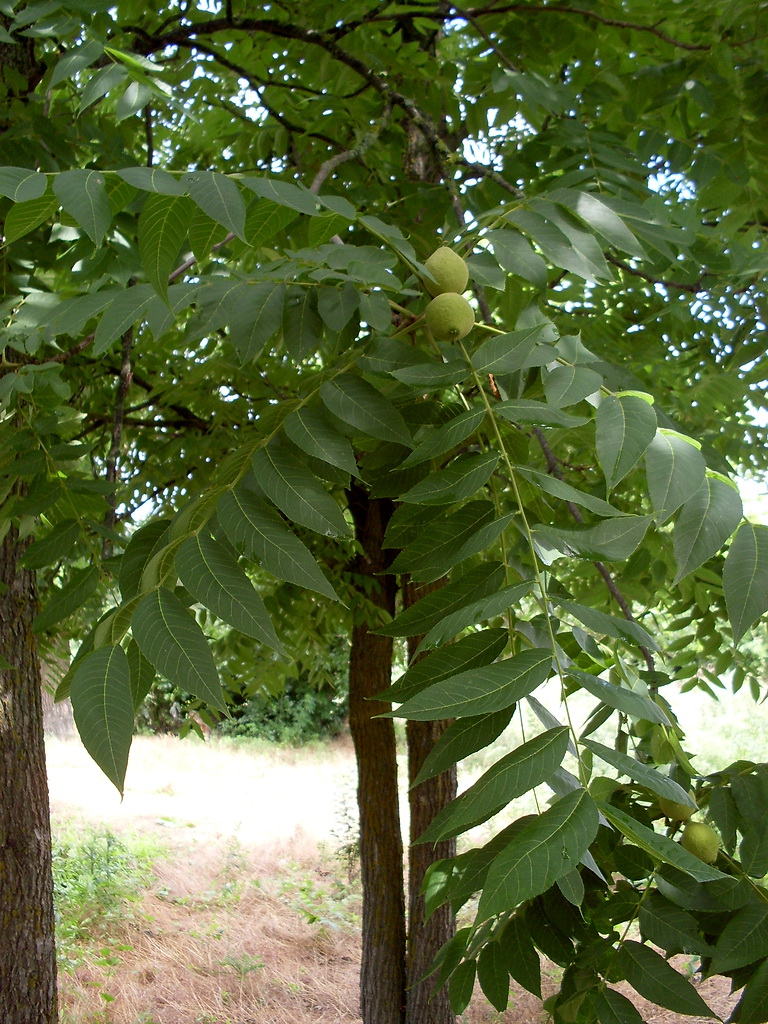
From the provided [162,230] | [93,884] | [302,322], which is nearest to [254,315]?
[302,322]

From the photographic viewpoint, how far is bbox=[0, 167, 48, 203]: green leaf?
92 centimetres

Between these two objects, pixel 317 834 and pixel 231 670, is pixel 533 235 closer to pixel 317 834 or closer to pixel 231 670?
pixel 231 670

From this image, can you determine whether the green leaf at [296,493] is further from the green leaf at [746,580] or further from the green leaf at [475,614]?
the green leaf at [746,580]

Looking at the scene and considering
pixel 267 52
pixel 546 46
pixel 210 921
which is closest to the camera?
pixel 546 46

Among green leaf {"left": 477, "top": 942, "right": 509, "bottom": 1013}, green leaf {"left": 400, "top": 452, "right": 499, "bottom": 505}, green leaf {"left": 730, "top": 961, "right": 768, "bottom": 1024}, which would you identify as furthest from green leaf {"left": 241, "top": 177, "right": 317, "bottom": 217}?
green leaf {"left": 730, "top": 961, "right": 768, "bottom": 1024}

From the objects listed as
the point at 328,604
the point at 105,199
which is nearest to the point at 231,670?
the point at 328,604

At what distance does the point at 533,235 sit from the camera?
1197mm

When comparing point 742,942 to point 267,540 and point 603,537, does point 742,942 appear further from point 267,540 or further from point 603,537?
point 267,540

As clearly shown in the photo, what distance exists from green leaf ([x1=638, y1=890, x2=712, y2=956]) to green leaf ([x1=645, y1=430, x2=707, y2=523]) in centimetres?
50

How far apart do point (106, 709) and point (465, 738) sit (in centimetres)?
37

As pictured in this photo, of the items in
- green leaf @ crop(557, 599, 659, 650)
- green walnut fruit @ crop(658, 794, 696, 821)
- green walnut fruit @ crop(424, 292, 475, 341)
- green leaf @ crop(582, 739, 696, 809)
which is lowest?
green walnut fruit @ crop(658, 794, 696, 821)

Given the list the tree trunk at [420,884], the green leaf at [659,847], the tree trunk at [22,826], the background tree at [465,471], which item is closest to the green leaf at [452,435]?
the background tree at [465,471]

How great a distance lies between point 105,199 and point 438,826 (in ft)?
2.60

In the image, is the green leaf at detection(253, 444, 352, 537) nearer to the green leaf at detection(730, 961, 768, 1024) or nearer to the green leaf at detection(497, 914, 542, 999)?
the green leaf at detection(497, 914, 542, 999)
